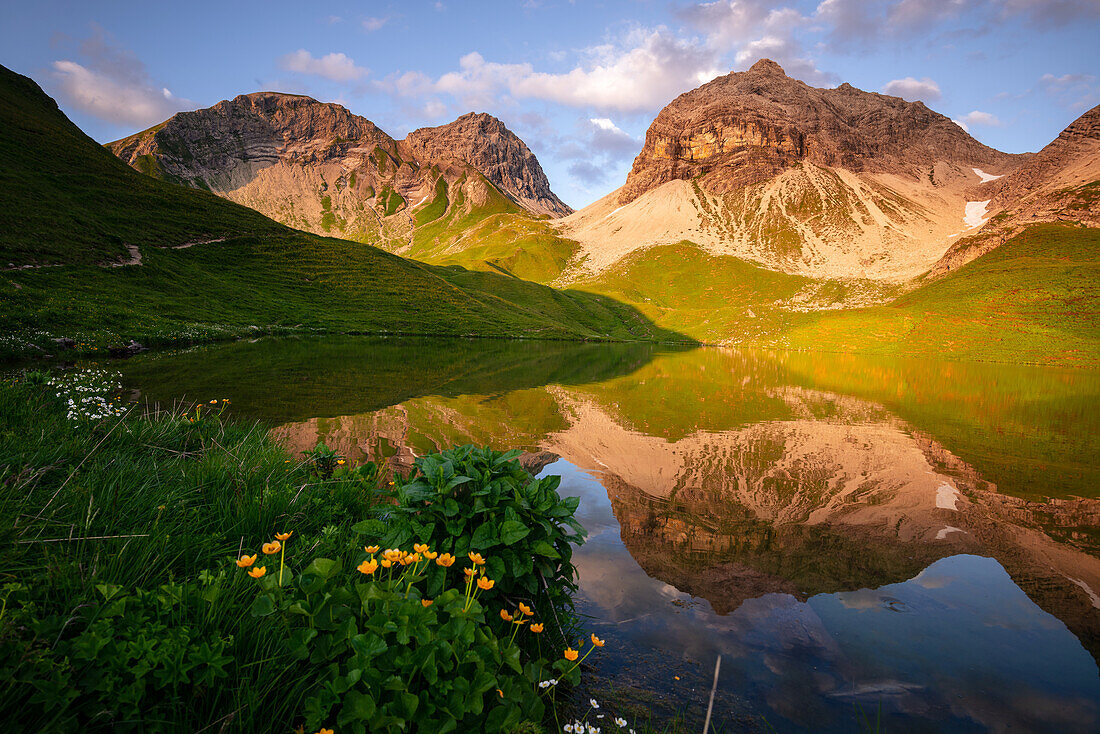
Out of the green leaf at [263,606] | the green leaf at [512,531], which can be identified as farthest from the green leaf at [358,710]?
the green leaf at [512,531]

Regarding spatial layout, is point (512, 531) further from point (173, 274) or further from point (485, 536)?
point (173, 274)

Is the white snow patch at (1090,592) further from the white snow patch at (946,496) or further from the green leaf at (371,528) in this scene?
the green leaf at (371,528)

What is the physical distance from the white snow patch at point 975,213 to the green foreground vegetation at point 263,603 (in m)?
231

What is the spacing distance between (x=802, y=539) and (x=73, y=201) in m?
78.7

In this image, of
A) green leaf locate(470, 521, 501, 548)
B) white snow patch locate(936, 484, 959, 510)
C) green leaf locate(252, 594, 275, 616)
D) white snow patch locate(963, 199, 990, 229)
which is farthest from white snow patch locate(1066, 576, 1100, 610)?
white snow patch locate(963, 199, 990, 229)

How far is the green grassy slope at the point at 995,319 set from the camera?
70625mm

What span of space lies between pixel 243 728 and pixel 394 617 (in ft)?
3.01

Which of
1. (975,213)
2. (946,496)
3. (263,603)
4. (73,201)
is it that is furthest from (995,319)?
(975,213)

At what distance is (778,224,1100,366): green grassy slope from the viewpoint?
7062 cm

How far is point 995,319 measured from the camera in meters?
80.6

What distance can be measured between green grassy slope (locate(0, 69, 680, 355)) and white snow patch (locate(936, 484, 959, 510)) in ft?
114

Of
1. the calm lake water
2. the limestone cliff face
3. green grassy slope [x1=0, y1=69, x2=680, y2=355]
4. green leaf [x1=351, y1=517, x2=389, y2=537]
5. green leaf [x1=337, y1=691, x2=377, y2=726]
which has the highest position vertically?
the limestone cliff face

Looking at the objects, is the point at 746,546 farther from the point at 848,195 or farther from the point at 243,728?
the point at 848,195

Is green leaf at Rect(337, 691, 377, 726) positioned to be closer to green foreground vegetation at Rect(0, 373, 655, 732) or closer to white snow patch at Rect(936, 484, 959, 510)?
green foreground vegetation at Rect(0, 373, 655, 732)
